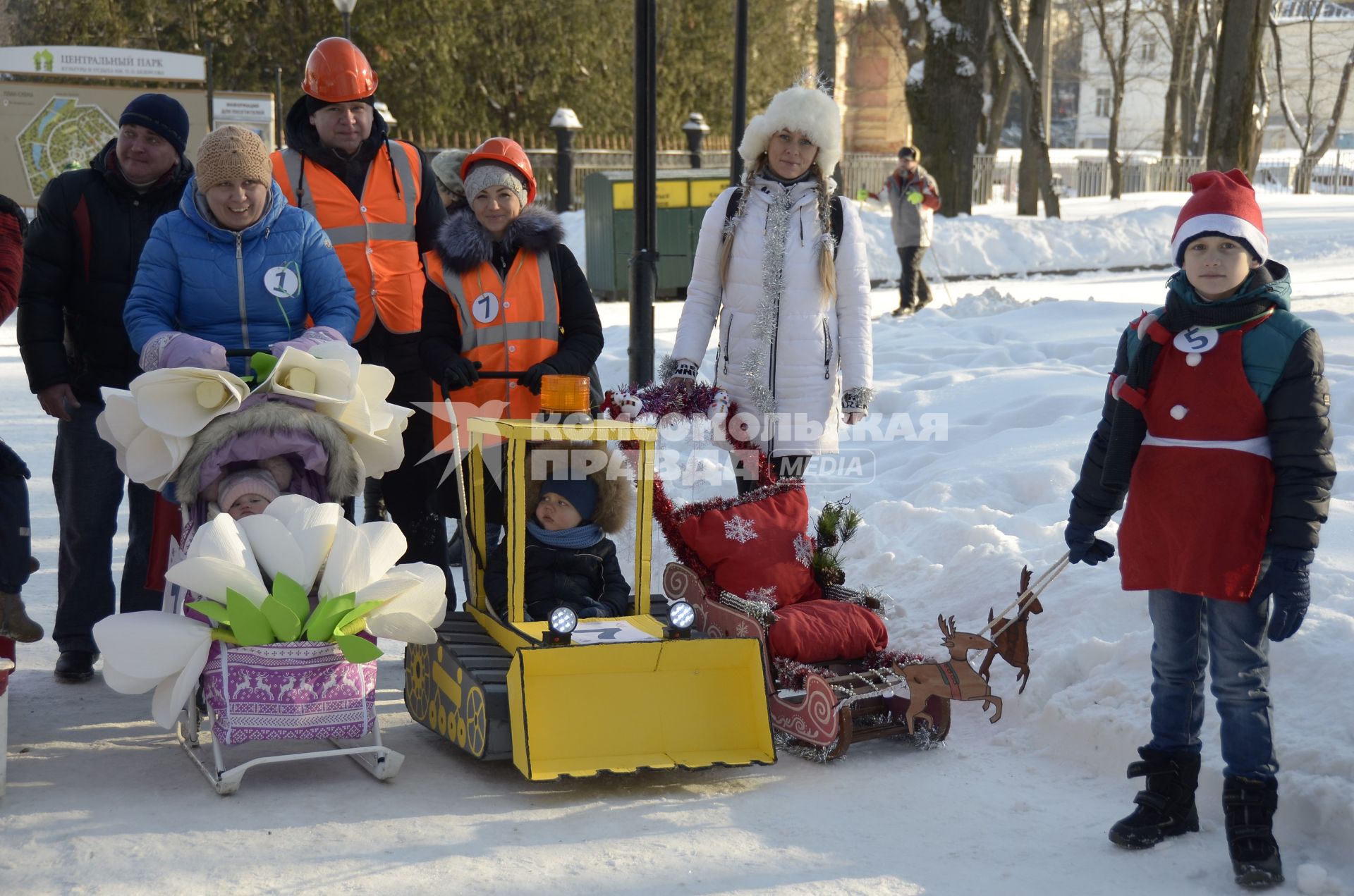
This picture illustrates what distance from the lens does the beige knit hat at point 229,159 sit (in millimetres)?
4305

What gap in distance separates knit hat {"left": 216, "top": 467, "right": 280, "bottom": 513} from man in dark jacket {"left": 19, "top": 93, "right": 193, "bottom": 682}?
85 centimetres

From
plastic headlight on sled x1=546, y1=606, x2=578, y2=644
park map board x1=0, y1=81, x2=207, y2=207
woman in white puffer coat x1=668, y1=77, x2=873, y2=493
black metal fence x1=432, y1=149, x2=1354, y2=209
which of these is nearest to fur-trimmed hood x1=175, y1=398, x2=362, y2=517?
plastic headlight on sled x1=546, y1=606, x2=578, y2=644

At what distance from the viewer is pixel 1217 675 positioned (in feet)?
11.8

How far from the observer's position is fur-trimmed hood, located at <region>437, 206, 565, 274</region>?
15.9 feet

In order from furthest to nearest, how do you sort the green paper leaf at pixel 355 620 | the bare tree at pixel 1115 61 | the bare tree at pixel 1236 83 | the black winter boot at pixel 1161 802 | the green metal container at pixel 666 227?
the bare tree at pixel 1115 61 → the bare tree at pixel 1236 83 → the green metal container at pixel 666 227 → the green paper leaf at pixel 355 620 → the black winter boot at pixel 1161 802

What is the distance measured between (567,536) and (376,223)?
146cm

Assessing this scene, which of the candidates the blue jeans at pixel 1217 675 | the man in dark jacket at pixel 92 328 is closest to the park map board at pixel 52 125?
the man in dark jacket at pixel 92 328

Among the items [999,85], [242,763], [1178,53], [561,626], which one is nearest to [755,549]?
[561,626]

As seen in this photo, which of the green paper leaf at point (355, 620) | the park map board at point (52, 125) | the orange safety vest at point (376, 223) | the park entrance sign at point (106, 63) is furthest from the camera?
the park entrance sign at point (106, 63)

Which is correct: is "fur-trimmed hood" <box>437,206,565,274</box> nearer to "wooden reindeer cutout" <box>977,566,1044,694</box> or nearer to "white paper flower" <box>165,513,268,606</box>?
"white paper flower" <box>165,513,268,606</box>

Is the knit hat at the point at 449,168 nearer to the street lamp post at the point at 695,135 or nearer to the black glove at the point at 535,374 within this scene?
the black glove at the point at 535,374

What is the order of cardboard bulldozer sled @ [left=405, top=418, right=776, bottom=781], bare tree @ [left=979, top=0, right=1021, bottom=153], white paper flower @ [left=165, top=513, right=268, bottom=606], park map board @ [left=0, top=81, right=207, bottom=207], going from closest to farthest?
white paper flower @ [left=165, top=513, right=268, bottom=606] < cardboard bulldozer sled @ [left=405, top=418, right=776, bottom=781] < park map board @ [left=0, top=81, right=207, bottom=207] < bare tree @ [left=979, top=0, right=1021, bottom=153]

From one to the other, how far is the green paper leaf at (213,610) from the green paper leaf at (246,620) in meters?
0.02

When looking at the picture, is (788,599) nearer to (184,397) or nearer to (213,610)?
(213,610)
